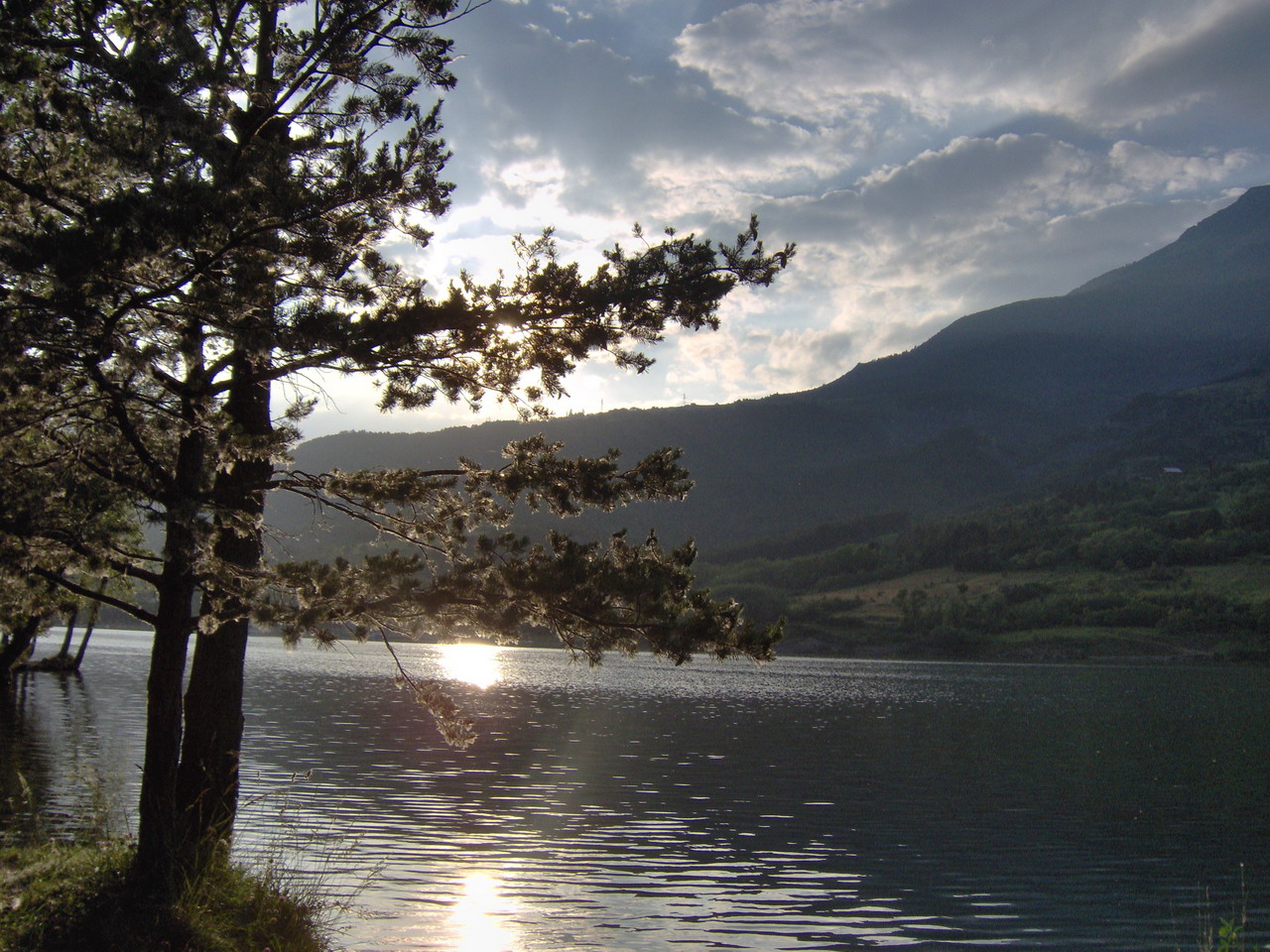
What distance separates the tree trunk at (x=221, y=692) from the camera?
1120 centimetres

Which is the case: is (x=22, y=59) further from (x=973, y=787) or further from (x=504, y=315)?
(x=973, y=787)

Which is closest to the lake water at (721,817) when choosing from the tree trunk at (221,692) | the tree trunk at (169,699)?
the tree trunk at (221,692)

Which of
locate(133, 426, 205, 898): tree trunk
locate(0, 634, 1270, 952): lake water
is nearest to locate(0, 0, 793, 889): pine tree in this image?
locate(133, 426, 205, 898): tree trunk

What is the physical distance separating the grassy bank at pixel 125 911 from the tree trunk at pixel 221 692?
73 centimetres

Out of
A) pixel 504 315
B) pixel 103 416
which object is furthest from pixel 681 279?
pixel 103 416

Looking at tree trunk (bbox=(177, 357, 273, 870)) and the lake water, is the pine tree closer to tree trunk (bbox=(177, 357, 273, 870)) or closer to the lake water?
tree trunk (bbox=(177, 357, 273, 870))

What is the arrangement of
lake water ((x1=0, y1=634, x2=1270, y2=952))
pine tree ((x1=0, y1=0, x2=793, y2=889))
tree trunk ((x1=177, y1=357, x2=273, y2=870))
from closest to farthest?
pine tree ((x1=0, y1=0, x2=793, y2=889)) < tree trunk ((x1=177, y1=357, x2=273, y2=870)) < lake water ((x1=0, y1=634, x2=1270, y2=952))

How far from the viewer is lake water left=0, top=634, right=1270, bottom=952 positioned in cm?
1759

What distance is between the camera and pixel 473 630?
12.3 metres

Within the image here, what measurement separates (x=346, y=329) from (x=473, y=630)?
4101mm

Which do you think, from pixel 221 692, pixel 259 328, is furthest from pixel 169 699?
pixel 259 328

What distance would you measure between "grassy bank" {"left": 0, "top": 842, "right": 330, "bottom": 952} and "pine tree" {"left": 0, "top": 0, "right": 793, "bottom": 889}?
503 mm

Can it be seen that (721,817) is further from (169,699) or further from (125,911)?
(125,911)

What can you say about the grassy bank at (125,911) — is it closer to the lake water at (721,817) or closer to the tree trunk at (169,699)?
the tree trunk at (169,699)
